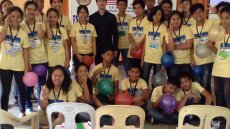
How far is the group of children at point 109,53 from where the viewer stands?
12.7 feet

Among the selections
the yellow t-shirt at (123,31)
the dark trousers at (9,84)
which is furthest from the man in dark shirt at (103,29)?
the dark trousers at (9,84)

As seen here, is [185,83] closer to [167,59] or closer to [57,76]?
[167,59]

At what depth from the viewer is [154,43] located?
177 inches

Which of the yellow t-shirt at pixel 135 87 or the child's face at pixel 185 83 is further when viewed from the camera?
the yellow t-shirt at pixel 135 87

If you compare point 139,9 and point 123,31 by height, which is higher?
point 139,9

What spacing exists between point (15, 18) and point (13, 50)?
363 mm

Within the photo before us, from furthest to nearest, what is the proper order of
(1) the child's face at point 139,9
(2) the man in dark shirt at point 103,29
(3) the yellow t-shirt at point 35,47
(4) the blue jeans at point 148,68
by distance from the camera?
(2) the man in dark shirt at point 103,29 < (1) the child's face at point 139,9 < (4) the blue jeans at point 148,68 < (3) the yellow t-shirt at point 35,47

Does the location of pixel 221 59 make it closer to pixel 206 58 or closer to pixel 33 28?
pixel 206 58

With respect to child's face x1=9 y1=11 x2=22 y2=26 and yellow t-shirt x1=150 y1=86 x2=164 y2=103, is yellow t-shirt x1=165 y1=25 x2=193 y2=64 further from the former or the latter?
child's face x1=9 y1=11 x2=22 y2=26

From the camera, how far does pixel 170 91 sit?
4.15m

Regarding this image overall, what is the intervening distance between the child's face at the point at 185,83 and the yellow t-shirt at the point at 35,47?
5.57 feet

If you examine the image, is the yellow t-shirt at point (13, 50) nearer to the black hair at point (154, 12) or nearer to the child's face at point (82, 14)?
the child's face at point (82, 14)

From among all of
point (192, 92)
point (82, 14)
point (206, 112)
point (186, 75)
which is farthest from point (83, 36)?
point (206, 112)

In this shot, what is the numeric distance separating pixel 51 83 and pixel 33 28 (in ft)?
2.64
